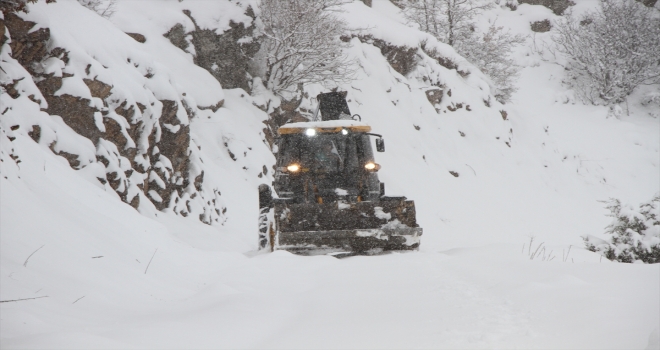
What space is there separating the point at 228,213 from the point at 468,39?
17.5 meters

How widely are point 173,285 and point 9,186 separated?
1399 mm

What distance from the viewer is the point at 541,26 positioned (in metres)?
30.8

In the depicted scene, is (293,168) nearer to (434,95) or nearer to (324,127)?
(324,127)

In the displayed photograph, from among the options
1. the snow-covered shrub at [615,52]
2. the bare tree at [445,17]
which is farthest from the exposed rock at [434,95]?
the snow-covered shrub at [615,52]

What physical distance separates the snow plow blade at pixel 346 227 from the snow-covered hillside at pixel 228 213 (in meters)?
0.52

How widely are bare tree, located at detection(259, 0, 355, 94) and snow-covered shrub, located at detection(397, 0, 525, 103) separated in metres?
9.89

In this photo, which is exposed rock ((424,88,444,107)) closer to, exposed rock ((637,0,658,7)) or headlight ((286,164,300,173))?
headlight ((286,164,300,173))

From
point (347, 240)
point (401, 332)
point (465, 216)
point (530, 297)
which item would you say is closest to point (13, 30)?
point (347, 240)

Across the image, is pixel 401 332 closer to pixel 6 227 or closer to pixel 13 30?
pixel 6 227

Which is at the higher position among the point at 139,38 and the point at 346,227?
the point at 139,38

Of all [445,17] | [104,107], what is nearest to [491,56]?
[445,17]

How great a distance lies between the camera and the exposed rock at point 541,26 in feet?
101

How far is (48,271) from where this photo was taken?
8.10ft

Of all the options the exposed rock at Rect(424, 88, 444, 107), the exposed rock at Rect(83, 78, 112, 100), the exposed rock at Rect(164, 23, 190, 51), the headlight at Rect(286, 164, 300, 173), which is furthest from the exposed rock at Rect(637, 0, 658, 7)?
the exposed rock at Rect(83, 78, 112, 100)
